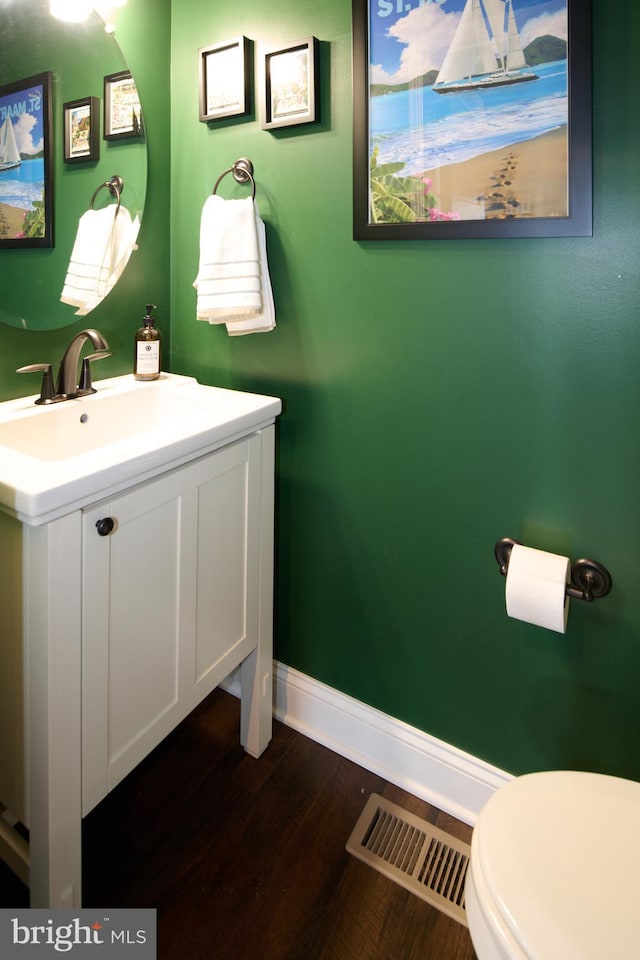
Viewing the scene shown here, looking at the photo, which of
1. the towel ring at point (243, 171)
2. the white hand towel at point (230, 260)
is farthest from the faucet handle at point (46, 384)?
the towel ring at point (243, 171)

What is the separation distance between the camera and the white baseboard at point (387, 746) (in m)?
1.45

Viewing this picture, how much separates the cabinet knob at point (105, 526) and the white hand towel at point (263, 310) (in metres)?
0.69

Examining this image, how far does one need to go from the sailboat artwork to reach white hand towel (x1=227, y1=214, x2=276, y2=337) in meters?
0.53

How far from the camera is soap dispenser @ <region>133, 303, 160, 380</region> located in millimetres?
1593

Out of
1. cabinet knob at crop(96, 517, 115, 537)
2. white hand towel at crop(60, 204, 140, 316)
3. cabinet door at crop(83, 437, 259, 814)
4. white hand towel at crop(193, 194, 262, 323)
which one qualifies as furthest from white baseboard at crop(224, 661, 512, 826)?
white hand towel at crop(60, 204, 140, 316)

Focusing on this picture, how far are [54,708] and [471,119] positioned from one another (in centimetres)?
131

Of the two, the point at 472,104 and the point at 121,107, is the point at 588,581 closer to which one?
the point at 472,104

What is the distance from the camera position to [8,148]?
1.27 m

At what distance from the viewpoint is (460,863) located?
4.44ft

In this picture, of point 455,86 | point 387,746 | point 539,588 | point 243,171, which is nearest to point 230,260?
point 243,171

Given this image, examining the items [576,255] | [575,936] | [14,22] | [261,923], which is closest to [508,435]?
[576,255]

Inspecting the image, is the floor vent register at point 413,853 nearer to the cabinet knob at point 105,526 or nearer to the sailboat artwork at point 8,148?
the cabinet knob at point 105,526

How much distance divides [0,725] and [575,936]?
963 mm

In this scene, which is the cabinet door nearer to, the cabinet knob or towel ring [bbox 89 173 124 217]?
the cabinet knob
